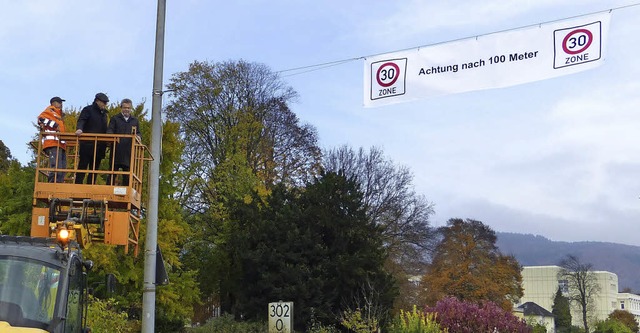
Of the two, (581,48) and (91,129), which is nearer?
(581,48)

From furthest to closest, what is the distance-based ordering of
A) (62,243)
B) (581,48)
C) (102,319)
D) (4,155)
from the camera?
(4,155)
(102,319)
(581,48)
(62,243)

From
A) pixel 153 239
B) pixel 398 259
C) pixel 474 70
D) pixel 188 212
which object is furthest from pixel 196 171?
pixel 474 70

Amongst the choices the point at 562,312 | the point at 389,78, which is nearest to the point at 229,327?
the point at 389,78

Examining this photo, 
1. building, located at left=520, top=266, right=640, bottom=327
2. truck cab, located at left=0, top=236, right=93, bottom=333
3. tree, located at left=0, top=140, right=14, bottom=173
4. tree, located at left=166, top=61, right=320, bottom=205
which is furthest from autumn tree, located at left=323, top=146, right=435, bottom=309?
building, located at left=520, top=266, right=640, bottom=327

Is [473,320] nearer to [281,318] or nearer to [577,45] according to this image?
[281,318]

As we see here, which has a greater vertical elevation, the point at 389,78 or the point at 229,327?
the point at 389,78

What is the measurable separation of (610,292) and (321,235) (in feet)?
432

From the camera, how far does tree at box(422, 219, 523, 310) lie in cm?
6425

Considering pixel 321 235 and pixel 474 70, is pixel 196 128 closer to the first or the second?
pixel 321 235

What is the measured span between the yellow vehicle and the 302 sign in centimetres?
601

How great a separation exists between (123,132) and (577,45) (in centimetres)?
783

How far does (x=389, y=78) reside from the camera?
12836 millimetres

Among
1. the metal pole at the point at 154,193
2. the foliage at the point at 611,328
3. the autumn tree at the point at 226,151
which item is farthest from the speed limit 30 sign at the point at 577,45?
the foliage at the point at 611,328

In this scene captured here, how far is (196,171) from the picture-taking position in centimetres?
4400
